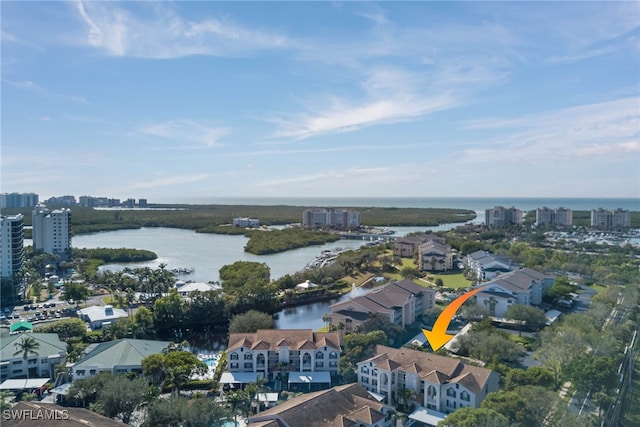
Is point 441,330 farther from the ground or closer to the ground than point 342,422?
closer to the ground

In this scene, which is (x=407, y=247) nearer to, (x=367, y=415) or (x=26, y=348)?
(x=367, y=415)

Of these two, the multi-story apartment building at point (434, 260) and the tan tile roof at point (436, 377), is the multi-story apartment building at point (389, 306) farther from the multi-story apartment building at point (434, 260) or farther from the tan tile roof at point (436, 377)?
the multi-story apartment building at point (434, 260)

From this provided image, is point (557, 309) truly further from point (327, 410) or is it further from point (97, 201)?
point (97, 201)

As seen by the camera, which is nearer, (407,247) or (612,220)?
(407,247)

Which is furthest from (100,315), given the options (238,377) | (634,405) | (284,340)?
(634,405)

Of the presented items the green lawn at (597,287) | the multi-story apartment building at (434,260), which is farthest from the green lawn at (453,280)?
the green lawn at (597,287)

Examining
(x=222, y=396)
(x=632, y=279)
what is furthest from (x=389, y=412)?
(x=632, y=279)
